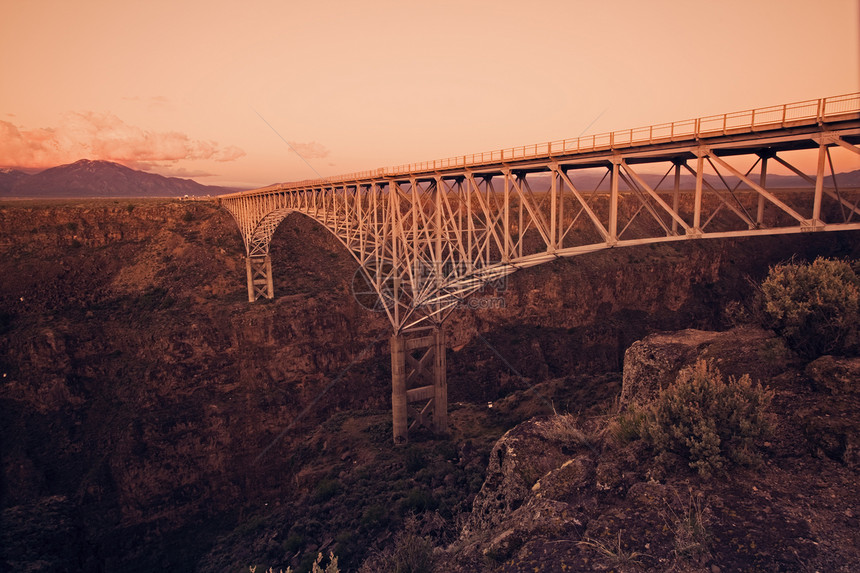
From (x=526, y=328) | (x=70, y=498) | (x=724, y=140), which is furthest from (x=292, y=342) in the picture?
(x=724, y=140)

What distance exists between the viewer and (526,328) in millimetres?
45188

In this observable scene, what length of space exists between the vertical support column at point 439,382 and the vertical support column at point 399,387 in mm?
2012

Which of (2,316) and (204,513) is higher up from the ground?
(2,316)

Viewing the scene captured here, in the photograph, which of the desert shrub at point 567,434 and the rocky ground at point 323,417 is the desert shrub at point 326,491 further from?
the desert shrub at point 567,434

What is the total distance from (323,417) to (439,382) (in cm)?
1438

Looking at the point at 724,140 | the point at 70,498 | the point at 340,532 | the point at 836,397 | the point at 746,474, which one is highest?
the point at 724,140

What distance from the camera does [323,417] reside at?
34.7 metres

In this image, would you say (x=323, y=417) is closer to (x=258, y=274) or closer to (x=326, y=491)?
(x=326, y=491)

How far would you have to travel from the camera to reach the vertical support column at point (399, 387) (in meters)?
23.2

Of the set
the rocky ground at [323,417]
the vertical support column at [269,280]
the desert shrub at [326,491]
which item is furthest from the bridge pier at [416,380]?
the vertical support column at [269,280]

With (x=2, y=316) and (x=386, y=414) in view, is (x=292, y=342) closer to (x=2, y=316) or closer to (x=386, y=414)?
(x=386, y=414)

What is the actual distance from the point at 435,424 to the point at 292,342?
1702 centimetres

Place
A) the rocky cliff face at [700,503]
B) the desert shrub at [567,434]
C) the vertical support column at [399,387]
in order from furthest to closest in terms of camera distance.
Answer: the vertical support column at [399,387] → the desert shrub at [567,434] → the rocky cliff face at [700,503]

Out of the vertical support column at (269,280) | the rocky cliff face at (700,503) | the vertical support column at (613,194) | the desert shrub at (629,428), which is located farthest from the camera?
the vertical support column at (269,280)
